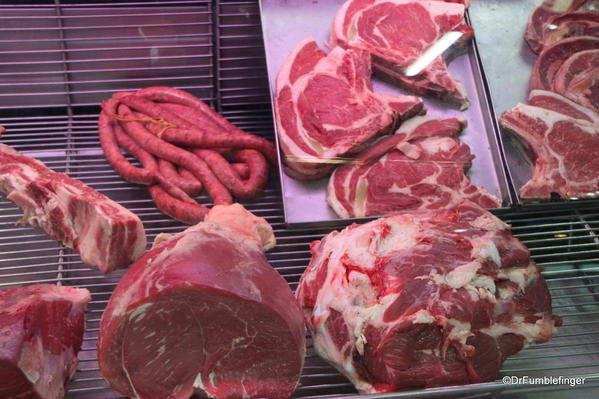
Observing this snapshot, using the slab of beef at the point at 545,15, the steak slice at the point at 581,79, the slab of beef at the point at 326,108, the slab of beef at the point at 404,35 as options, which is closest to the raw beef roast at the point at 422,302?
the slab of beef at the point at 326,108

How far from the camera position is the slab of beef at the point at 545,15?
11.9 ft

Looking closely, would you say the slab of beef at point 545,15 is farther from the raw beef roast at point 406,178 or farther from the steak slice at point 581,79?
the raw beef roast at point 406,178

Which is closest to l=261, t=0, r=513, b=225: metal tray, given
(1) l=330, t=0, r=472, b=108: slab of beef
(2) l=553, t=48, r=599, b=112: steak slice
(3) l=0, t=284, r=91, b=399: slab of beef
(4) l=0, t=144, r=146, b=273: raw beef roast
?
(1) l=330, t=0, r=472, b=108: slab of beef

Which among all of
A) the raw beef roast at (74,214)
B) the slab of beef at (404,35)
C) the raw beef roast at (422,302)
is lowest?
the raw beef roast at (422,302)

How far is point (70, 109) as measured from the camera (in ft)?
11.4

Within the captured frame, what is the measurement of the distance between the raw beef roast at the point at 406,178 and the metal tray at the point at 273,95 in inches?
3.3

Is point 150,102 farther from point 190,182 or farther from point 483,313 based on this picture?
point 483,313

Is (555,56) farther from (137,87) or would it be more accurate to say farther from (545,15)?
(137,87)

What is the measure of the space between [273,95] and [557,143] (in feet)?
4.47

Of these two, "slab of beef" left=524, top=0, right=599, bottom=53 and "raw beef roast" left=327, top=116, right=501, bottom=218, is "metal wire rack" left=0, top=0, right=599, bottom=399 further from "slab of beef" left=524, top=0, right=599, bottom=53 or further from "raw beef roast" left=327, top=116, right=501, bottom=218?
"slab of beef" left=524, top=0, right=599, bottom=53

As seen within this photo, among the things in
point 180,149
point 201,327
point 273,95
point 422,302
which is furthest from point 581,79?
point 201,327

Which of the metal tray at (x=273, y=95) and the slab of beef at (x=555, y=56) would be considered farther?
the slab of beef at (x=555, y=56)

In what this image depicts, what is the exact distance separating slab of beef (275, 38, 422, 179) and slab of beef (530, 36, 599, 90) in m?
0.66

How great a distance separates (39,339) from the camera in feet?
7.35
